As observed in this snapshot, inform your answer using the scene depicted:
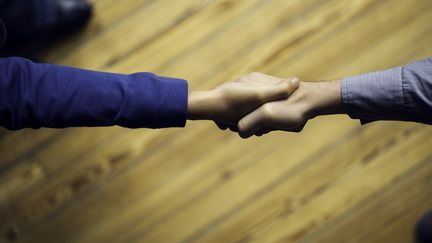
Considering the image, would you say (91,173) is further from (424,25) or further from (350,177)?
(424,25)

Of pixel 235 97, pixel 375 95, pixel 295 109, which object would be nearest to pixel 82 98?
pixel 235 97

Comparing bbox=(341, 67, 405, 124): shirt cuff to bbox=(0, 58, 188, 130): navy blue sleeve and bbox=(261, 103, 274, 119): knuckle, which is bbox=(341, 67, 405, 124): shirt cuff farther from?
bbox=(0, 58, 188, 130): navy blue sleeve

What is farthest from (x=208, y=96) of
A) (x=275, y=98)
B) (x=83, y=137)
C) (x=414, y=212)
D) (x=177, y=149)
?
(x=414, y=212)

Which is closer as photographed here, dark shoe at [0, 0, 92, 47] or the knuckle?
the knuckle

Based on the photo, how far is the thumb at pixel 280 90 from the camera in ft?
3.19

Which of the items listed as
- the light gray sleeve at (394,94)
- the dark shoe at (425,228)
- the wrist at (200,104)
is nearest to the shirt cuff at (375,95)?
the light gray sleeve at (394,94)

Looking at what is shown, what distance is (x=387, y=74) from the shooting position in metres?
0.90

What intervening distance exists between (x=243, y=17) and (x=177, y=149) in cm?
36

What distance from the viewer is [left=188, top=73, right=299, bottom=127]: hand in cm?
97

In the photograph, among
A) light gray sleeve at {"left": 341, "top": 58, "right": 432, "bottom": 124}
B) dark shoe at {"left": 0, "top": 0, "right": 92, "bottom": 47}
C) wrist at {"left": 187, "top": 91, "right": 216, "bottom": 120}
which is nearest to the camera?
light gray sleeve at {"left": 341, "top": 58, "right": 432, "bottom": 124}

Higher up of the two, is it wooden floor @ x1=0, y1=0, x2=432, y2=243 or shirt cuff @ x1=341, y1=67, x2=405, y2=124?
shirt cuff @ x1=341, y1=67, x2=405, y2=124

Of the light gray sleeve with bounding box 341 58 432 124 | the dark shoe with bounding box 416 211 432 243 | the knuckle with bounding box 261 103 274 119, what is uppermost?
the light gray sleeve with bounding box 341 58 432 124

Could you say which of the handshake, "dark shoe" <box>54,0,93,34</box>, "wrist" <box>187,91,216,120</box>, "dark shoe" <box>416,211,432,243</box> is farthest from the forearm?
"dark shoe" <box>54,0,93,34</box>

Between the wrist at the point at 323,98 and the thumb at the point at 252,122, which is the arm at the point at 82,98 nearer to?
the thumb at the point at 252,122
